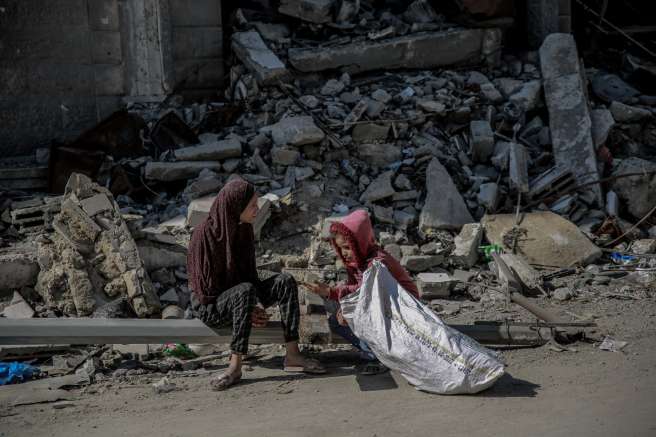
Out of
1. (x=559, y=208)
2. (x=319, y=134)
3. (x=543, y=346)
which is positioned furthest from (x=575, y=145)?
(x=543, y=346)

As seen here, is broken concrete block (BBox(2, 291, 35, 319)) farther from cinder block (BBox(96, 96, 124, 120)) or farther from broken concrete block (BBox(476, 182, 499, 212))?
broken concrete block (BBox(476, 182, 499, 212))

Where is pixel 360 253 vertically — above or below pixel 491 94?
below

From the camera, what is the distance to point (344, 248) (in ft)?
15.8

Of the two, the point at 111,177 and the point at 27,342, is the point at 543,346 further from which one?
the point at 111,177

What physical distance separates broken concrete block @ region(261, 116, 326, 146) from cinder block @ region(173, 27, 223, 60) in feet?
6.02

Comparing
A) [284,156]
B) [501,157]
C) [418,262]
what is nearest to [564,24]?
[501,157]

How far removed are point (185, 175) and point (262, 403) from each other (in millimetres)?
3704

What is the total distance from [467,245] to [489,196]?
755mm

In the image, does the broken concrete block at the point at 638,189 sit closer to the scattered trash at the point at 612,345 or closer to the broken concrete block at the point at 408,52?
the broken concrete block at the point at 408,52

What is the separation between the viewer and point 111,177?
786 centimetres

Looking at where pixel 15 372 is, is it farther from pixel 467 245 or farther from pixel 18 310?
pixel 467 245

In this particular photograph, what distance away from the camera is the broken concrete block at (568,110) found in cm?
798

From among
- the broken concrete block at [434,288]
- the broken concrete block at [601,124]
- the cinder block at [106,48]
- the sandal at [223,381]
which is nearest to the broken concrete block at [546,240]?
the broken concrete block at [434,288]

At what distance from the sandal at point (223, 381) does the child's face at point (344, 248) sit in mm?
998
